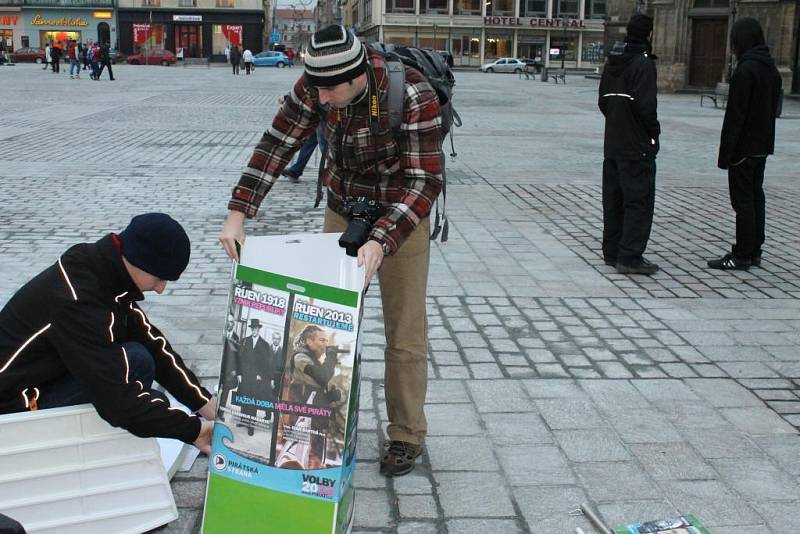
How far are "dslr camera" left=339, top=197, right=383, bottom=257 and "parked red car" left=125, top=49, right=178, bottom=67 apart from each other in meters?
60.8

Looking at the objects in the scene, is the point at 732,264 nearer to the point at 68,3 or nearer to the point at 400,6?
the point at 68,3

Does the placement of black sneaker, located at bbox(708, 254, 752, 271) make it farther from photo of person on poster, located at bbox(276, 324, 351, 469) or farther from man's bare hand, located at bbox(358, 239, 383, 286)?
photo of person on poster, located at bbox(276, 324, 351, 469)

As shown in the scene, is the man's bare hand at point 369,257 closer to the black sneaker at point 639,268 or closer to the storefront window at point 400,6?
the black sneaker at point 639,268

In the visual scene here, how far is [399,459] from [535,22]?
76.2 m

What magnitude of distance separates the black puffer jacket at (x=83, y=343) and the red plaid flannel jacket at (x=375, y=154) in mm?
617

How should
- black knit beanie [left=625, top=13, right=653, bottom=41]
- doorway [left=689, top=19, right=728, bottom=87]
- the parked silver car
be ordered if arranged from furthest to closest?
the parked silver car
doorway [left=689, top=19, right=728, bottom=87]
black knit beanie [left=625, top=13, right=653, bottom=41]

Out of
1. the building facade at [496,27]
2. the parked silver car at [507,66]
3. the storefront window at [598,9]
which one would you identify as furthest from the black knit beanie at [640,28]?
the storefront window at [598,9]

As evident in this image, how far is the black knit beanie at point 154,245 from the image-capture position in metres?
2.94

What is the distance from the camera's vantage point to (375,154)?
11.0ft

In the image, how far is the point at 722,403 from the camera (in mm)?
4605

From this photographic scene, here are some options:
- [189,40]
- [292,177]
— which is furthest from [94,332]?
[189,40]

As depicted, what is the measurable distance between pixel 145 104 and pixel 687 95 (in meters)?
19.0

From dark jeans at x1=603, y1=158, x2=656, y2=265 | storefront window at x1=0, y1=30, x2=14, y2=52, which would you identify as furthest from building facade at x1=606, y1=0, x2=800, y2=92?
storefront window at x1=0, y1=30, x2=14, y2=52

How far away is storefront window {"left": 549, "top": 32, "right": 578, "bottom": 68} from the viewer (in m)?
76.9
